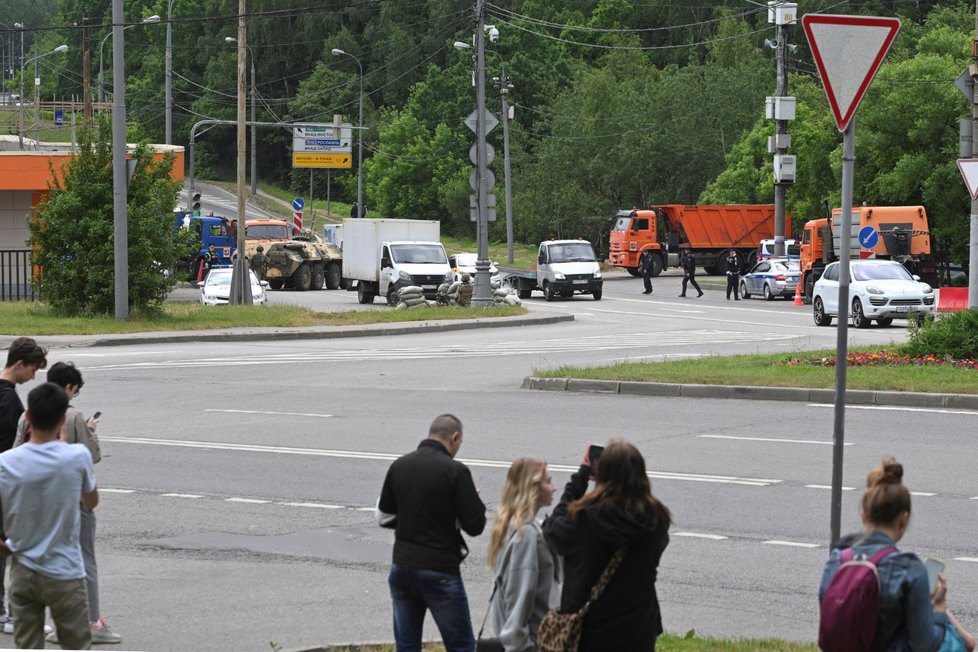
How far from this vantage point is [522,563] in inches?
226

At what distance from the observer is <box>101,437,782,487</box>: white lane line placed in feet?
41.0

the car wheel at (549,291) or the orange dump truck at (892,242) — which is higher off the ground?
the orange dump truck at (892,242)

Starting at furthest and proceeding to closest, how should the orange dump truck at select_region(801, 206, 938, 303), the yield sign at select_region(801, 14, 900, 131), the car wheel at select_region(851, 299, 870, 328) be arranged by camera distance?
the orange dump truck at select_region(801, 206, 938, 303) → the car wheel at select_region(851, 299, 870, 328) → the yield sign at select_region(801, 14, 900, 131)

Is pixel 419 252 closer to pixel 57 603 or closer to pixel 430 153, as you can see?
pixel 57 603

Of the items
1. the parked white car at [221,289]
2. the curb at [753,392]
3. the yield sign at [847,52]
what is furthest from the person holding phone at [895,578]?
the parked white car at [221,289]

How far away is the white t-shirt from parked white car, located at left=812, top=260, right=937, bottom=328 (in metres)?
28.0

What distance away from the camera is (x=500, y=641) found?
580 centimetres

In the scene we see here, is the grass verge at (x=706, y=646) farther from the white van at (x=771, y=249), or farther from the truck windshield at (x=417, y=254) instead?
the white van at (x=771, y=249)

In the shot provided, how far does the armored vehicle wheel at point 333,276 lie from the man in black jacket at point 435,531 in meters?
49.0

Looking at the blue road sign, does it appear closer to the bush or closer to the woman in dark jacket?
Result: the bush

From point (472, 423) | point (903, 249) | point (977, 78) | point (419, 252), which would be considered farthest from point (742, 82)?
point (472, 423)

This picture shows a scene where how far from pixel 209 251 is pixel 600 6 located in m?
66.5

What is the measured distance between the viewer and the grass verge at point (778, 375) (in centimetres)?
1844

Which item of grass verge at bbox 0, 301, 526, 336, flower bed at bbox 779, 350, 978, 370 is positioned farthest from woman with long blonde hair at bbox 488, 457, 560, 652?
grass verge at bbox 0, 301, 526, 336
